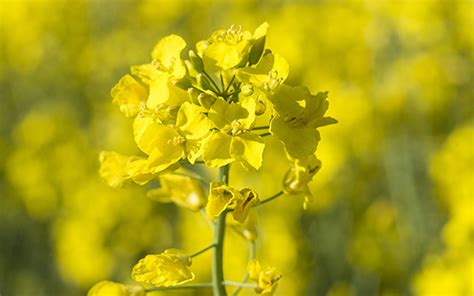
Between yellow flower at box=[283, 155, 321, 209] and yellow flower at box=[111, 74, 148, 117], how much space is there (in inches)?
14.4

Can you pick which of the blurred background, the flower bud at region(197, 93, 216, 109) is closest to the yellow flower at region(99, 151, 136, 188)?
the flower bud at region(197, 93, 216, 109)

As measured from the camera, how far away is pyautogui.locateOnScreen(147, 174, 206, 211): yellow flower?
5.85 feet

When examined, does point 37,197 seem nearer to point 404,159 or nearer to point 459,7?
point 404,159

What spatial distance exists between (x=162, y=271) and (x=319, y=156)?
2358 millimetres

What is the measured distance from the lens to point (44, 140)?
15.4 ft

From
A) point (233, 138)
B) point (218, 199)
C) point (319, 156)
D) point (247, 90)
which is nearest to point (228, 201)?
point (218, 199)

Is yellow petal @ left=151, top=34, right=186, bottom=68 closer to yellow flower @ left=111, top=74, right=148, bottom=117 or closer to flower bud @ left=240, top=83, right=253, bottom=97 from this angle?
yellow flower @ left=111, top=74, right=148, bottom=117

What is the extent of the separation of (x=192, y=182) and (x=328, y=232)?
2011mm

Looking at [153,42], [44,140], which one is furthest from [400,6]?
[44,140]

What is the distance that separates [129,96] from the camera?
1.67 m

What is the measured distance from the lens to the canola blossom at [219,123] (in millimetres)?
1505

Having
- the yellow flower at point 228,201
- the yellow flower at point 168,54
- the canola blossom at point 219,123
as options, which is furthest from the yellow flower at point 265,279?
the yellow flower at point 168,54

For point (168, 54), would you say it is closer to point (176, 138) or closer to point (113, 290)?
point (176, 138)

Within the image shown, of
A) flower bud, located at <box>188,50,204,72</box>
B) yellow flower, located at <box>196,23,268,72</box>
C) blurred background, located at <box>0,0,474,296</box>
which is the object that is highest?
yellow flower, located at <box>196,23,268,72</box>
